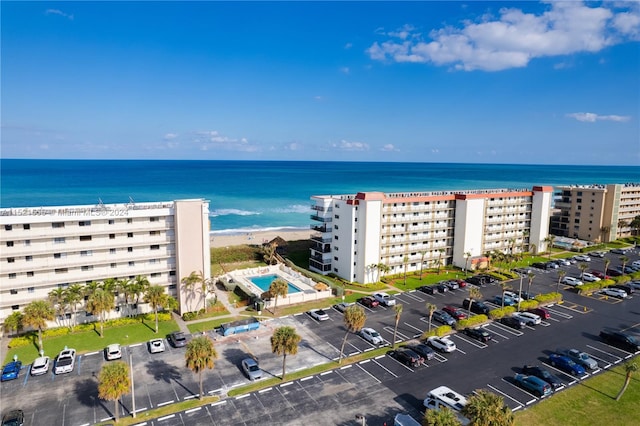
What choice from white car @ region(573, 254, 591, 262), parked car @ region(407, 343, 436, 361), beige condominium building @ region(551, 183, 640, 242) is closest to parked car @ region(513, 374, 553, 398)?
parked car @ region(407, 343, 436, 361)

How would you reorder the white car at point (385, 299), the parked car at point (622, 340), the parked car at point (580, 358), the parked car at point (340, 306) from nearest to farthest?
the parked car at point (580, 358) < the parked car at point (622, 340) < the parked car at point (340, 306) < the white car at point (385, 299)

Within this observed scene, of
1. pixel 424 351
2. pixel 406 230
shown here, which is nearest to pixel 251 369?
pixel 424 351

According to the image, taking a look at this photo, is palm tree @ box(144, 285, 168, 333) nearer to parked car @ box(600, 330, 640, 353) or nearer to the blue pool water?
the blue pool water

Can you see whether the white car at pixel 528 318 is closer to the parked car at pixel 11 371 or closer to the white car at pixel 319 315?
the white car at pixel 319 315

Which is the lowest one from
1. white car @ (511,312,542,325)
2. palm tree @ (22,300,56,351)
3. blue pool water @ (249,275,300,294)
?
blue pool water @ (249,275,300,294)

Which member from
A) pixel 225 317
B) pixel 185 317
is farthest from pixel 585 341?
pixel 185 317

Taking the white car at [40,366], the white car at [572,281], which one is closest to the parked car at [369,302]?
the white car at [572,281]
